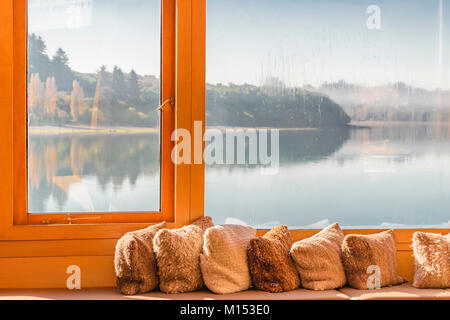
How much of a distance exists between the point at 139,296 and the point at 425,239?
135 cm

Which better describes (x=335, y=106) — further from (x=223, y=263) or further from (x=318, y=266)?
(x=223, y=263)

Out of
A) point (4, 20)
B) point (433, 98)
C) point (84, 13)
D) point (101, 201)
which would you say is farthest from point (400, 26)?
point (4, 20)

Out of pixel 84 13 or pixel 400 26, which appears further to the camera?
pixel 400 26

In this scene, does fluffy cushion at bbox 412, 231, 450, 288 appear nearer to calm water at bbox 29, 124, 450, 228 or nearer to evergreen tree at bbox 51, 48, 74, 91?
calm water at bbox 29, 124, 450, 228

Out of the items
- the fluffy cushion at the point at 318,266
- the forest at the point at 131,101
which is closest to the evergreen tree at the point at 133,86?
the forest at the point at 131,101

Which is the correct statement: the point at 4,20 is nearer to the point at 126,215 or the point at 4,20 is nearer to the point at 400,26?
the point at 126,215

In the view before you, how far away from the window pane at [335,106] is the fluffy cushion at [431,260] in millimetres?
302

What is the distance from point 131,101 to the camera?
252cm

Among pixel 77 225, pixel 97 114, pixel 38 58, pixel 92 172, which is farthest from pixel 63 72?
pixel 77 225

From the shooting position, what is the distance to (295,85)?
2.61 metres

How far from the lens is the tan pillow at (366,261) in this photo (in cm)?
226

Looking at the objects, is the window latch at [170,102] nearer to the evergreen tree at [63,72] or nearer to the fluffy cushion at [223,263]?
the evergreen tree at [63,72]

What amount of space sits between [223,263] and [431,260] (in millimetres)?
975

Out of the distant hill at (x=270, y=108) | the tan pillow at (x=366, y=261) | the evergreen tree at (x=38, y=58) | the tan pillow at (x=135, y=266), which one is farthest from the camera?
the distant hill at (x=270, y=108)
